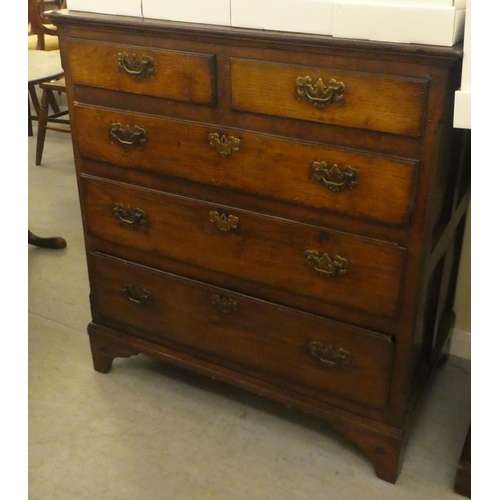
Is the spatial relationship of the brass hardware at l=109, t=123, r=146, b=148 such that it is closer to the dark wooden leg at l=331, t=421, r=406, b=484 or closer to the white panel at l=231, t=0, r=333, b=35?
the white panel at l=231, t=0, r=333, b=35

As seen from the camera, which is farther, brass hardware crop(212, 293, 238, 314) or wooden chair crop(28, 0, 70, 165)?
wooden chair crop(28, 0, 70, 165)

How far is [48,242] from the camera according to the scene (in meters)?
2.61

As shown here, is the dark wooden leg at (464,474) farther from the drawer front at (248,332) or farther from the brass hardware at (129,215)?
the brass hardware at (129,215)

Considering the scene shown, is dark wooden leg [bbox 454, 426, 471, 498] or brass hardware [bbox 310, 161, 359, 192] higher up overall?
brass hardware [bbox 310, 161, 359, 192]

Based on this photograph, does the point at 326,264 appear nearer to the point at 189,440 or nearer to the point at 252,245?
the point at 252,245

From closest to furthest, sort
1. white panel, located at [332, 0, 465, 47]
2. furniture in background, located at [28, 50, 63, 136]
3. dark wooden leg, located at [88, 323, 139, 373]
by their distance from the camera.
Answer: white panel, located at [332, 0, 465, 47], dark wooden leg, located at [88, 323, 139, 373], furniture in background, located at [28, 50, 63, 136]

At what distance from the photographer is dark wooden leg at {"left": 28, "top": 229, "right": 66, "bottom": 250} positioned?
2.60 meters

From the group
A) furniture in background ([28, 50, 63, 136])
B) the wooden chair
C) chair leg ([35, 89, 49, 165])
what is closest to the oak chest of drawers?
the wooden chair

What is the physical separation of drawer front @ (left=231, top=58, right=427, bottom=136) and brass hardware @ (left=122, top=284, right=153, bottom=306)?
0.62 meters

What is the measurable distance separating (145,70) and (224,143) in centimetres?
24

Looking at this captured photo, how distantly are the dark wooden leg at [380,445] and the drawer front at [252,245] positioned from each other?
0.34m

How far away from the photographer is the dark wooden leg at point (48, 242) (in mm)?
2600
